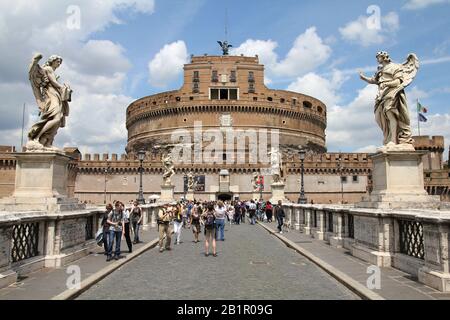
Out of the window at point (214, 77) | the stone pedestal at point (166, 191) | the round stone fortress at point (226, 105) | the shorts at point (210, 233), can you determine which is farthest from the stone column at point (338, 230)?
the window at point (214, 77)

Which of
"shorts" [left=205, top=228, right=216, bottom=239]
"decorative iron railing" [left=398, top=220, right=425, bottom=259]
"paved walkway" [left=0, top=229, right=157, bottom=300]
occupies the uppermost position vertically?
"decorative iron railing" [left=398, top=220, right=425, bottom=259]

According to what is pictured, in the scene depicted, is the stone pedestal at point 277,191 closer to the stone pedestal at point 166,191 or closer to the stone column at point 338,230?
the stone pedestal at point 166,191

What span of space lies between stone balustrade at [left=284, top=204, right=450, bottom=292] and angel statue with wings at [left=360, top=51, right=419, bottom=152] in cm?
156

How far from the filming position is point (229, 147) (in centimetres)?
6850

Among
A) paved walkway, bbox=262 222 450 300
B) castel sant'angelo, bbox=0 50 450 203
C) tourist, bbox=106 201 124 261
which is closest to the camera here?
paved walkway, bbox=262 222 450 300

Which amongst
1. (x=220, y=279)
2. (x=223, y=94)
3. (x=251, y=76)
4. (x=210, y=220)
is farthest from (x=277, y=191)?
(x=251, y=76)

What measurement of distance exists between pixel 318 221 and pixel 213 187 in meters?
46.5

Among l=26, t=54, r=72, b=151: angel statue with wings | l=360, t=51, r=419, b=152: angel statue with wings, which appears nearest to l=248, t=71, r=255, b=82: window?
l=360, t=51, r=419, b=152: angel statue with wings

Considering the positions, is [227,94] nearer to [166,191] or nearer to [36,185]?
[166,191]

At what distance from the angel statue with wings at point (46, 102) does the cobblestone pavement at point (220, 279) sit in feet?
10.3

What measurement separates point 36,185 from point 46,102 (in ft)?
5.77

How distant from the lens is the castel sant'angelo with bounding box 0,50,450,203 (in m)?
60.5

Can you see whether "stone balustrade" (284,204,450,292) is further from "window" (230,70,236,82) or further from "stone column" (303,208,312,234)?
"window" (230,70,236,82)
